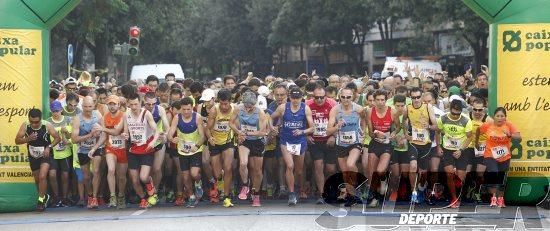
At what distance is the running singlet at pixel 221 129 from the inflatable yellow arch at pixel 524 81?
3.60m

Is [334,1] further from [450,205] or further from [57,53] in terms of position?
[450,205]

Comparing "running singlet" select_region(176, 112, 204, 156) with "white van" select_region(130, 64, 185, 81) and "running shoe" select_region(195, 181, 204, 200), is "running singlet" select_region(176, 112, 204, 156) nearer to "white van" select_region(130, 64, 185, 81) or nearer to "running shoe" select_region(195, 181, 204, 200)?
"running shoe" select_region(195, 181, 204, 200)

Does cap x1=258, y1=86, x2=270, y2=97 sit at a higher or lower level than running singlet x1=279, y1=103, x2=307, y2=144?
higher

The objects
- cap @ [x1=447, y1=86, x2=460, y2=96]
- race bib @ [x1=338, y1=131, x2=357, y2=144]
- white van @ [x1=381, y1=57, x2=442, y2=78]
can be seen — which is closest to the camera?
race bib @ [x1=338, y1=131, x2=357, y2=144]

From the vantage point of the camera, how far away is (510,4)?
12.9 metres

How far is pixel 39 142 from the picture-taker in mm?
13250

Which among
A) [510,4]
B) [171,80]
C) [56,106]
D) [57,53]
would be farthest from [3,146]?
[57,53]

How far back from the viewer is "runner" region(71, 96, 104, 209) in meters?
13.5

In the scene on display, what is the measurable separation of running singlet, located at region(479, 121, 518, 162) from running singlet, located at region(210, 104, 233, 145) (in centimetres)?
348

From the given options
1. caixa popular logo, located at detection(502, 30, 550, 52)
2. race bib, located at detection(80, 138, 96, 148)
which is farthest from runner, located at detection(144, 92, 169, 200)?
caixa popular logo, located at detection(502, 30, 550, 52)

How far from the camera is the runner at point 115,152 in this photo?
13.5 m

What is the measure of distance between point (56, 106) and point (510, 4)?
20.6 ft

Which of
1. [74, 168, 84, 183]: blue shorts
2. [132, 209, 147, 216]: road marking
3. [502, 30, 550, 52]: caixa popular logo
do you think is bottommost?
[132, 209, 147, 216]: road marking

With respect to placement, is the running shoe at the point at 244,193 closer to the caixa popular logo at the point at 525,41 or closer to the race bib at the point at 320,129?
the race bib at the point at 320,129
